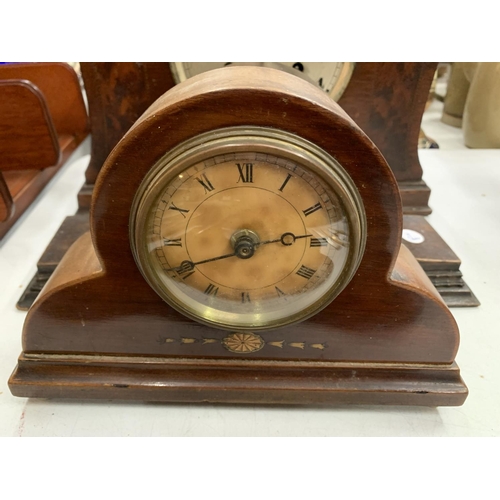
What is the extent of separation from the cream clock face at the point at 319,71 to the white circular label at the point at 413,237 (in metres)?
0.53

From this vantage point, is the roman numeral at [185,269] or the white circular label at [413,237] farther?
the white circular label at [413,237]

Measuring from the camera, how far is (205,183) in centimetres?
90

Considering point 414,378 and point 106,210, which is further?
point 414,378

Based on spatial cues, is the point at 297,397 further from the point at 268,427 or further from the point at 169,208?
the point at 169,208

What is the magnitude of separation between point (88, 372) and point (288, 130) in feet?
2.41

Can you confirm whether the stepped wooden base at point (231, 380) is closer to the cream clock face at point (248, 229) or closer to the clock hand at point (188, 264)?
the cream clock face at point (248, 229)

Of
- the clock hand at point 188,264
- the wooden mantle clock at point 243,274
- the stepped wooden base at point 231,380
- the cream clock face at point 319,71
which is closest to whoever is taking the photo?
the wooden mantle clock at point 243,274

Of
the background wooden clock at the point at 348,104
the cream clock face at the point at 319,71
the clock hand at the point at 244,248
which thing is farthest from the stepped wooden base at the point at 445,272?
the clock hand at the point at 244,248

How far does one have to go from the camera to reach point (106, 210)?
951 mm

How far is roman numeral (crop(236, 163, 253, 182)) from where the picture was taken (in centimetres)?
88

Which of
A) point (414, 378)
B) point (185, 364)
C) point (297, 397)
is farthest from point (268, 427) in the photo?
point (414, 378)

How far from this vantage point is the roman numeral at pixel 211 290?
102 centimetres

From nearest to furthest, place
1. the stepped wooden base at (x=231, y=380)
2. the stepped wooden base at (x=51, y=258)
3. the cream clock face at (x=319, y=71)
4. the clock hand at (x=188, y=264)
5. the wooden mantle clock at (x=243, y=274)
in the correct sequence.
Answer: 1. the wooden mantle clock at (x=243, y=274)
2. the clock hand at (x=188, y=264)
3. the stepped wooden base at (x=231, y=380)
4. the stepped wooden base at (x=51, y=258)
5. the cream clock face at (x=319, y=71)

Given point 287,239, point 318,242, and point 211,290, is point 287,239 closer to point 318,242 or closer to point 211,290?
point 318,242
